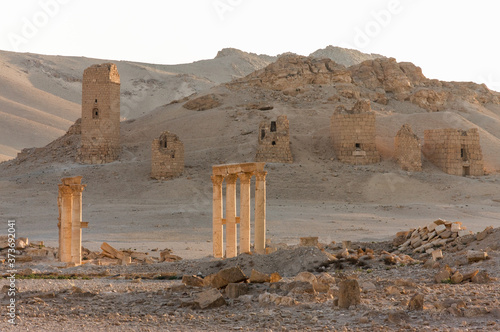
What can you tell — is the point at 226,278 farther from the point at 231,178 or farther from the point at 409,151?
the point at 409,151

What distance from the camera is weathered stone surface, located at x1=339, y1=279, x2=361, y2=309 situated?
1055 cm

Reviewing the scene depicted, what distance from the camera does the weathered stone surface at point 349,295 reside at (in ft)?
34.6

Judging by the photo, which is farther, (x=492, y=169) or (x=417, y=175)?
(x=492, y=169)

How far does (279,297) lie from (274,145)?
1121 inches

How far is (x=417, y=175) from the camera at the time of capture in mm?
39125

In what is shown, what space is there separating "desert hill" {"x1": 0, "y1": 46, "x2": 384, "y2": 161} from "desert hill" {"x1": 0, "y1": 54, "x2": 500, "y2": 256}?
25.5 m

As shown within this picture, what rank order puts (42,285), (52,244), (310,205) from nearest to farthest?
(42,285)
(52,244)
(310,205)

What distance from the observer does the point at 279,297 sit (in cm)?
1110

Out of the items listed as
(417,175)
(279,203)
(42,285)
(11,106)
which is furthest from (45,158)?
(11,106)

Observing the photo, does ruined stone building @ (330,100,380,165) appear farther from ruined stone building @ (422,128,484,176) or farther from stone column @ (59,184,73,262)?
stone column @ (59,184,73,262)

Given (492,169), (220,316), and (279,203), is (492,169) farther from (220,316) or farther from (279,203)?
(220,316)

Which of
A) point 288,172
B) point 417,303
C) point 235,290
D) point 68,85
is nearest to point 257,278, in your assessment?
point 235,290

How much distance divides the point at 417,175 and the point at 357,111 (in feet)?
16.0

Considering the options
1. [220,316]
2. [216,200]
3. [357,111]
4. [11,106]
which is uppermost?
[11,106]
